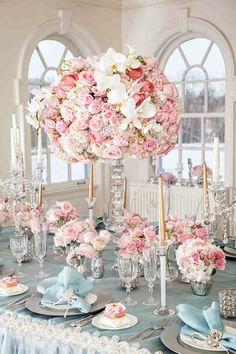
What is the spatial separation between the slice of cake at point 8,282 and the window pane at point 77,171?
337 cm

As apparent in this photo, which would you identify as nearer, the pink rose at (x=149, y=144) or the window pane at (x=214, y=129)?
the pink rose at (x=149, y=144)

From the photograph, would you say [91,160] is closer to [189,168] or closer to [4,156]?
[4,156]

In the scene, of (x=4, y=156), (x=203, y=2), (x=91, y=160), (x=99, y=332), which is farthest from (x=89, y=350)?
(x=203, y=2)

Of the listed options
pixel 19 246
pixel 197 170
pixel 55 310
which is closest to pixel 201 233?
pixel 55 310

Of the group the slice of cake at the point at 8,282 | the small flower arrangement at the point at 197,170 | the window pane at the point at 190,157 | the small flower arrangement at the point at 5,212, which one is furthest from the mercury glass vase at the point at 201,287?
the window pane at the point at 190,157

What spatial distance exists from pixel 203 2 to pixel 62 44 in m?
1.36

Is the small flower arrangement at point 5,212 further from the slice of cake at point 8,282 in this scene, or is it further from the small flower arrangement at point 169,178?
the small flower arrangement at point 169,178

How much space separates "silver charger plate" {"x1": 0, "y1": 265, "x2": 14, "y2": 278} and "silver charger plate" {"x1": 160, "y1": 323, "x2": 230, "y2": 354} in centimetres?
86

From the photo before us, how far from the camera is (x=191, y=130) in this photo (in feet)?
17.4

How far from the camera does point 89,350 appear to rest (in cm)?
162

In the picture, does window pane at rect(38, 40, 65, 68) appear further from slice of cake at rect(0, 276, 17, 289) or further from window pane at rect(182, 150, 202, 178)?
slice of cake at rect(0, 276, 17, 289)

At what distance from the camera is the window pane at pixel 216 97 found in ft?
16.5

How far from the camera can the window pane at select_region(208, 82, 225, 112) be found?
5035 millimetres

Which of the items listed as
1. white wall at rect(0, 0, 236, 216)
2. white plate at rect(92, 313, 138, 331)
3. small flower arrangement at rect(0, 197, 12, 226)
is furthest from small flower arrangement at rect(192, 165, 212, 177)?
white plate at rect(92, 313, 138, 331)
